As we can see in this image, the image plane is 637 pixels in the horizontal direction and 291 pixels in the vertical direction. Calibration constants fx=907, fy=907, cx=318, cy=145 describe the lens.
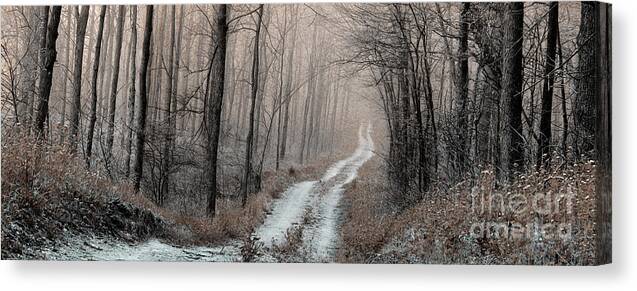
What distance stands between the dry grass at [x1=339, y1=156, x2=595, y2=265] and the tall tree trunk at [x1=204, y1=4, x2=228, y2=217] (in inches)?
55.9

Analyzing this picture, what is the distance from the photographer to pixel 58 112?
9305 millimetres

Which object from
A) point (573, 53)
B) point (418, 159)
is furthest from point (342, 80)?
point (573, 53)

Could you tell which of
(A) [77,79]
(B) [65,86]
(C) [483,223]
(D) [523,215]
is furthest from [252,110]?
(D) [523,215]

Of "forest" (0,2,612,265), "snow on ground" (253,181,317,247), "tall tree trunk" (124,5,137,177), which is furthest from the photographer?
"tall tree trunk" (124,5,137,177)

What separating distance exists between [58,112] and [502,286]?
4.79m

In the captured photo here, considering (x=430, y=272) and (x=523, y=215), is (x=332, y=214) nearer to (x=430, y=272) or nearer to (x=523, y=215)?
(x=430, y=272)

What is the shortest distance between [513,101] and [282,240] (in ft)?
8.78

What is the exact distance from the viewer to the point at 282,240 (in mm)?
9133

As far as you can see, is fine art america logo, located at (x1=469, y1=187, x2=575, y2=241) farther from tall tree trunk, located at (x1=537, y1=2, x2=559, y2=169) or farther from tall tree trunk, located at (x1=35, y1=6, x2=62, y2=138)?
tall tree trunk, located at (x1=35, y1=6, x2=62, y2=138)

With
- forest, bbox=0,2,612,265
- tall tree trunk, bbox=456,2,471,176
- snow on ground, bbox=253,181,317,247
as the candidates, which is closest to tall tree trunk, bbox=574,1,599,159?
forest, bbox=0,2,612,265

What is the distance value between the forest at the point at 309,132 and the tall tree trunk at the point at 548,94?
0.05ft

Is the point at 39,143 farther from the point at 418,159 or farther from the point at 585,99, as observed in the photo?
the point at 585,99

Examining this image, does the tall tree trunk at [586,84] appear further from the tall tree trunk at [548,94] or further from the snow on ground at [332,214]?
the snow on ground at [332,214]

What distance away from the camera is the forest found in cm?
882
